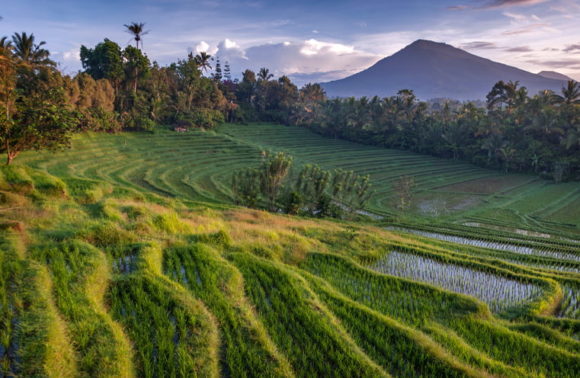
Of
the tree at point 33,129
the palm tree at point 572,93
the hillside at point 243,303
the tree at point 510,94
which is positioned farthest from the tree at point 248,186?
the palm tree at point 572,93

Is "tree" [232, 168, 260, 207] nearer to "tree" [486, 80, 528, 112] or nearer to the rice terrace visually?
the rice terrace

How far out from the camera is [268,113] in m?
75.8

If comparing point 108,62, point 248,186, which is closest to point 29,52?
point 108,62

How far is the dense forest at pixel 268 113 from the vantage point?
117ft

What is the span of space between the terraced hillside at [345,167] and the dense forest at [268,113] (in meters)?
3.00

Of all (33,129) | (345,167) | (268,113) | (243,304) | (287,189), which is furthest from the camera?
(268,113)

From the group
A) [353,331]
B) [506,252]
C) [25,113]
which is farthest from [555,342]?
[25,113]

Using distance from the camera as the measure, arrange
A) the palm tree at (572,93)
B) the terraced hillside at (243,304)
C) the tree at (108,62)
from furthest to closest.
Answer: the palm tree at (572,93)
the tree at (108,62)
the terraced hillside at (243,304)

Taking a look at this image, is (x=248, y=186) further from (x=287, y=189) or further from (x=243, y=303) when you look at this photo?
(x=243, y=303)

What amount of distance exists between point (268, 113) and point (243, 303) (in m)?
71.9

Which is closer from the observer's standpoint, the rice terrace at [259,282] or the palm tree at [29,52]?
the rice terrace at [259,282]

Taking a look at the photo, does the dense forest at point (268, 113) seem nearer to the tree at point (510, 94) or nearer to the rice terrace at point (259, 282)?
the tree at point (510, 94)

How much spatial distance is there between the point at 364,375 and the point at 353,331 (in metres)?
1.18

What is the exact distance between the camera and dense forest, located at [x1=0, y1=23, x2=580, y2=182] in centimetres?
3581
